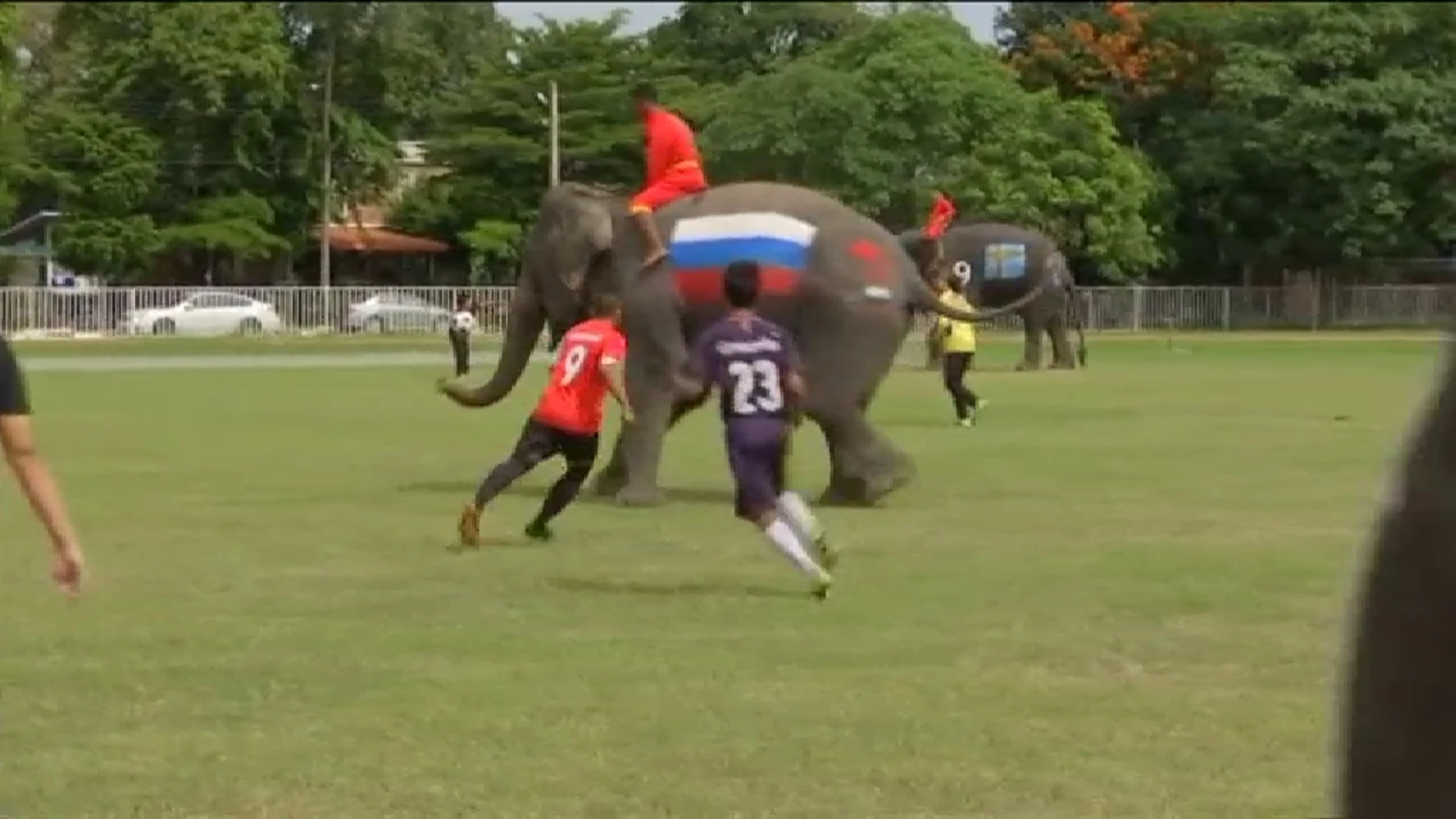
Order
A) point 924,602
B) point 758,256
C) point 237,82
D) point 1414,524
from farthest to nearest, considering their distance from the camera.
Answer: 1. point 237,82
2. point 758,256
3. point 924,602
4. point 1414,524

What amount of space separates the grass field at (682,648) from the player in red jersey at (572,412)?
419 mm

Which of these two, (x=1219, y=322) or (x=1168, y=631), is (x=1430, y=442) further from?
(x=1219, y=322)

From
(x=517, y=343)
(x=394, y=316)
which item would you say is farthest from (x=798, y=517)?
(x=394, y=316)

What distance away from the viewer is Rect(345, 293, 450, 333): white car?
54344 millimetres

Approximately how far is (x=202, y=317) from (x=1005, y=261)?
2123 centimetres

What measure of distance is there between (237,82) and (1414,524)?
5322cm

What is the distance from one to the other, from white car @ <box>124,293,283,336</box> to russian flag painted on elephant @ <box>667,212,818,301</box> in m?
37.8

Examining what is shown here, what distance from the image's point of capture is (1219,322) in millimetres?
59562

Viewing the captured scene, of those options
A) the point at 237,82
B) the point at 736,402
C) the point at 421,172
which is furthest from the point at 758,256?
the point at 421,172

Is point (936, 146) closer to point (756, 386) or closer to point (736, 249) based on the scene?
point (736, 249)

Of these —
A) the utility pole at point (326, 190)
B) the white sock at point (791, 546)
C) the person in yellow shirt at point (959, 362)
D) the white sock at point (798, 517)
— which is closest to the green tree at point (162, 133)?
the utility pole at point (326, 190)

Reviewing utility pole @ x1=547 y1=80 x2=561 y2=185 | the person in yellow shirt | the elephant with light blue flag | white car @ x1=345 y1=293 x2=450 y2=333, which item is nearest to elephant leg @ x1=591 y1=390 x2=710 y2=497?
the person in yellow shirt

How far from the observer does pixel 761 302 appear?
15328 millimetres

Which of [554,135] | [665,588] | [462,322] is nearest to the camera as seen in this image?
[665,588]
